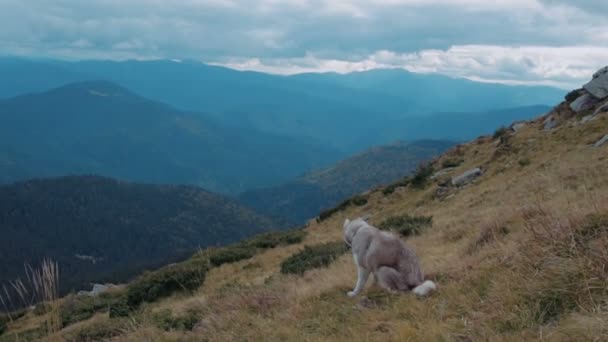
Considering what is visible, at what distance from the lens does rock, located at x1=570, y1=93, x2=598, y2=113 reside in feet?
84.9

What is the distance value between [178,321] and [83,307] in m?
9.86

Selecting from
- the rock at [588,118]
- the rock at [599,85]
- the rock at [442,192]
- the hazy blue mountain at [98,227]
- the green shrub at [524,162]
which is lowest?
the hazy blue mountain at [98,227]

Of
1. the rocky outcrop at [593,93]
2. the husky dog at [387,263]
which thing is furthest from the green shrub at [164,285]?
the rocky outcrop at [593,93]

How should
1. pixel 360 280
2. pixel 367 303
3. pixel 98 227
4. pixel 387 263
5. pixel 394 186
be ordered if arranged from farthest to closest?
pixel 98 227 < pixel 394 186 < pixel 360 280 < pixel 387 263 < pixel 367 303

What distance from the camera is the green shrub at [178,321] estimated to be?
802 cm

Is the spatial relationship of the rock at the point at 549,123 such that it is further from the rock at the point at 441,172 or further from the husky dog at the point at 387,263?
the husky dog at the point at 387,263

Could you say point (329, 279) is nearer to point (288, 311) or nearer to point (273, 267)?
point (288, 311)

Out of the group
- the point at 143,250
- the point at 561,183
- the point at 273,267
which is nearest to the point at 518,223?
the point at 561,183

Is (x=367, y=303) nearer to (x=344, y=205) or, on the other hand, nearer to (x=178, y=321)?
(x=178, y=321)

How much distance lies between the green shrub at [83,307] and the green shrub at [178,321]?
7.09 m

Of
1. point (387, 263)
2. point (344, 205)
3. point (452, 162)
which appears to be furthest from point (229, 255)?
point (452, 162)

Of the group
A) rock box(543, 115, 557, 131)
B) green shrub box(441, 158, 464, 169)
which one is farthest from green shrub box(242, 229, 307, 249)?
rock box(543, 115, 557, 131)

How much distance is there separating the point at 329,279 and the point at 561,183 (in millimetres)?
8761

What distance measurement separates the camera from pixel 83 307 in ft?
53.6
